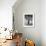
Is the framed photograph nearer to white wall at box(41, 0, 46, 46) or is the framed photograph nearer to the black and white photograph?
the black and white photograph

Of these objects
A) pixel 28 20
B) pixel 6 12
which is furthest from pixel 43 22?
pixel 6 12

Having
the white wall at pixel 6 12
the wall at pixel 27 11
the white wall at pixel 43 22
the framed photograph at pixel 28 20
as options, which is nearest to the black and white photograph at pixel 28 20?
the framed photograph at pixel 28 20

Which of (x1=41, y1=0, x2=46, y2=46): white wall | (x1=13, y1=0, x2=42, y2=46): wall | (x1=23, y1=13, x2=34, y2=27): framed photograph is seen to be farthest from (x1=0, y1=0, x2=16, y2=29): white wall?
(x1=41, y1=0, x2=46, y2=46): white wall

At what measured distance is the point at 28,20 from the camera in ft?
17.2

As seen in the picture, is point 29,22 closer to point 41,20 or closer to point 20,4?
point 41,20

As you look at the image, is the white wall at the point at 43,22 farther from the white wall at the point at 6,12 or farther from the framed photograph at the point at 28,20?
the white wall at the point at 6,12

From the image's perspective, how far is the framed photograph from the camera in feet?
17.1

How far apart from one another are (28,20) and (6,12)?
1.10 m

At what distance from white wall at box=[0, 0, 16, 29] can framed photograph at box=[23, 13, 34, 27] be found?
79 centimetres

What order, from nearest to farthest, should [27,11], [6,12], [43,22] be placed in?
1. [6,12]
2. [43,22]
3. [27,11]

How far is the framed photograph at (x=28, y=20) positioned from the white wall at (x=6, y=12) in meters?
0.79

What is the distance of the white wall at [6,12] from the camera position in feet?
15.4

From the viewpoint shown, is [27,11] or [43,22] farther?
[27,11]

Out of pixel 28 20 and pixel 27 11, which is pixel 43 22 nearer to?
pixel 28 20
